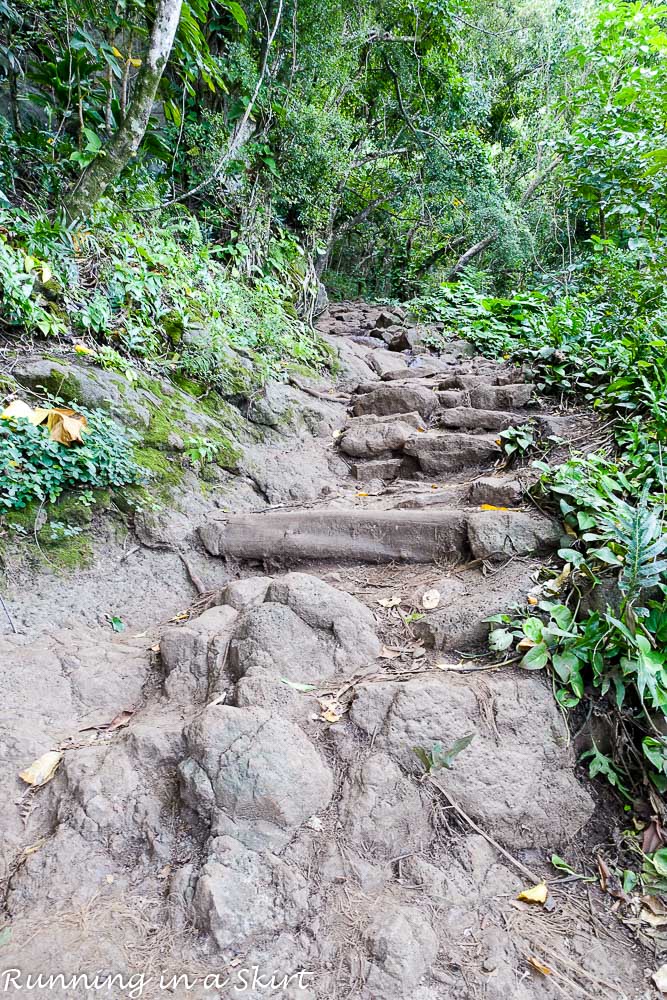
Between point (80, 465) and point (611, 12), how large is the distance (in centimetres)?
766

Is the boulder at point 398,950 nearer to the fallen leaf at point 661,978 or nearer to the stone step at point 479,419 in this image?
the fallen leaf at point 661,978

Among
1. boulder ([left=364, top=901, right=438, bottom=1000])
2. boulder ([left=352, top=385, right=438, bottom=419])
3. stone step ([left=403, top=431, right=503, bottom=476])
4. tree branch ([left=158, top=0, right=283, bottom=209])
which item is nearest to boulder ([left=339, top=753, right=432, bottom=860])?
boulder ([left=364, top=901, right=438, bottom=1000])

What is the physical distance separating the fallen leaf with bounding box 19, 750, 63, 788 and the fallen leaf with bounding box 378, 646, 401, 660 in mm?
1375

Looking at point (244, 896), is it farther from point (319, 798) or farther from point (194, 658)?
point (194, 658)

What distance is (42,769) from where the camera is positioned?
2207 millimetres

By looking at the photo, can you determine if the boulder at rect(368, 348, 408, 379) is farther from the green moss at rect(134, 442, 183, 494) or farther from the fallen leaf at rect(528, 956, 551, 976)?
the fallen leaf at rect(528, 956, 551, 976)

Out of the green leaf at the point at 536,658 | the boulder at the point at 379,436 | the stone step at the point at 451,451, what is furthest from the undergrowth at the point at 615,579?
the boulder at the point at 379,436

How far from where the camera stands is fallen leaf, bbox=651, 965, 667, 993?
1.63 m

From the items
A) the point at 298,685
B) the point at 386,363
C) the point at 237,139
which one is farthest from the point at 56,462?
the point at 237,139

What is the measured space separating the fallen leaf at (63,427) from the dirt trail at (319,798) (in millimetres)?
1051

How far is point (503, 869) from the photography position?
1.92 m

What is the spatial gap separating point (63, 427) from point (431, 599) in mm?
2185

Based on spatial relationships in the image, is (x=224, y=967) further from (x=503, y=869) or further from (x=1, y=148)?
(x=1, y=148)

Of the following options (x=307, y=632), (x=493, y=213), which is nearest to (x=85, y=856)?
(x=307, y=632)
